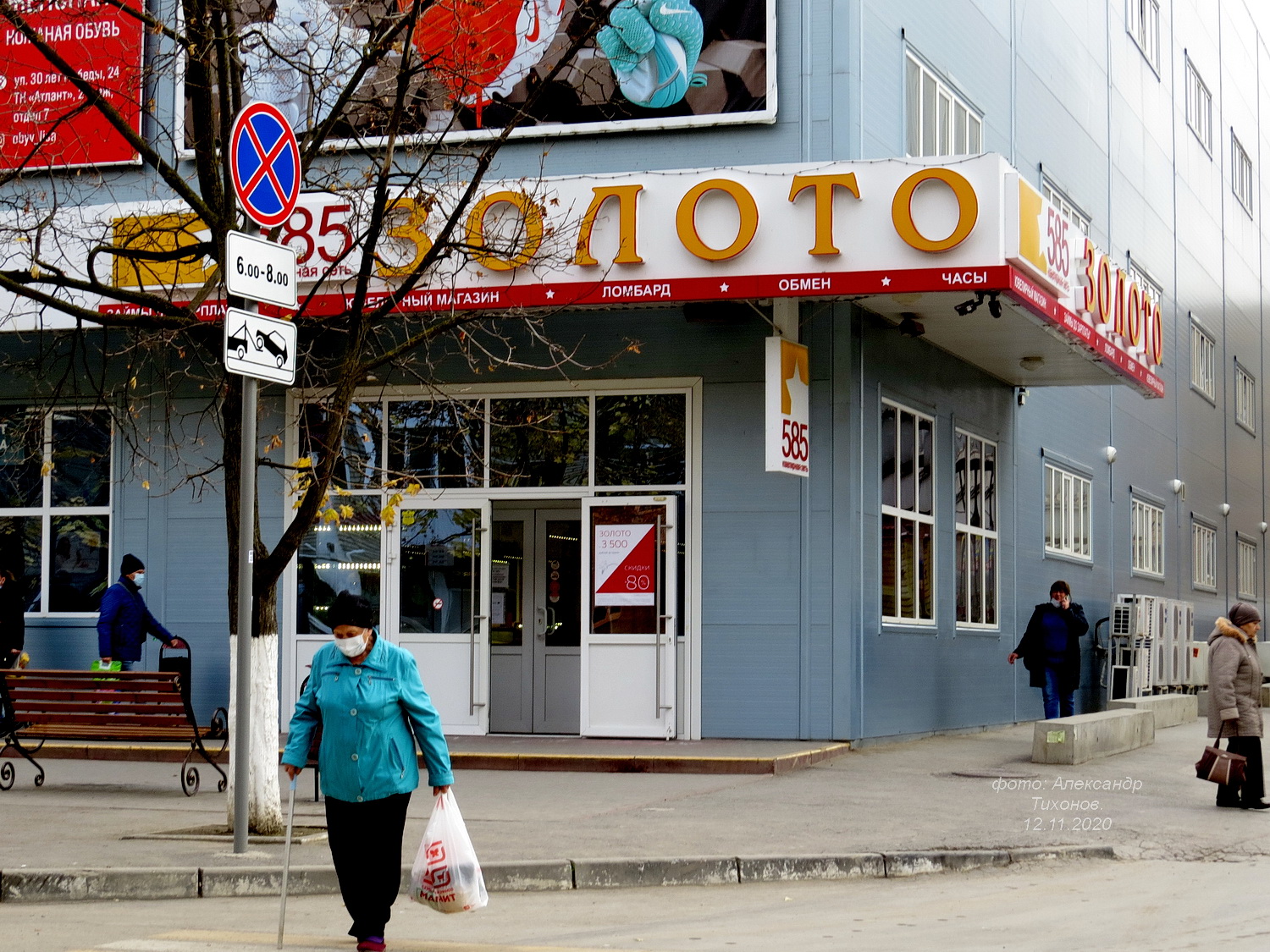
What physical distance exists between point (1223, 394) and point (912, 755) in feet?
79.1

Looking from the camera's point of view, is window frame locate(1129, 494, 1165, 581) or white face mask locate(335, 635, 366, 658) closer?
white face mask locate(335, 635, 366, 658)

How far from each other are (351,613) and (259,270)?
127 inches

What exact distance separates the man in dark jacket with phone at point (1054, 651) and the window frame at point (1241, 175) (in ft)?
75.2

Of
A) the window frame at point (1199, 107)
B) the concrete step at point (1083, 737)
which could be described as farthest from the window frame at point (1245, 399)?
the concrete step at point (1083, 737)

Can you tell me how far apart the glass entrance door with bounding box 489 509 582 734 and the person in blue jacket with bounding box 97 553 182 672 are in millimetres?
3364

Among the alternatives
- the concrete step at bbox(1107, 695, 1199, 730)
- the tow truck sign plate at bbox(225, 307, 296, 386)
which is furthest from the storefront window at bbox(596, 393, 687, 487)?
the tow truck sign plate at bbox(225, 307, 296, 386)

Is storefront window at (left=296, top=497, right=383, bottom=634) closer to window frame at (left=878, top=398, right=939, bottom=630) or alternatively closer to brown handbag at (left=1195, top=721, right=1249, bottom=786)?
window frame at (left=878, top=398, right=939, bottom=630)

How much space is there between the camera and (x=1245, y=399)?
40.3m

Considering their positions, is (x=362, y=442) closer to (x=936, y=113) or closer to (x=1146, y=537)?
(x=936, y=113)

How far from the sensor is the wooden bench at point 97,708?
43.0 ft

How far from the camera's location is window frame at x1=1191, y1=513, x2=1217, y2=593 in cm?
3378

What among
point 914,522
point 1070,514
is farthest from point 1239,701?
point 1070,514

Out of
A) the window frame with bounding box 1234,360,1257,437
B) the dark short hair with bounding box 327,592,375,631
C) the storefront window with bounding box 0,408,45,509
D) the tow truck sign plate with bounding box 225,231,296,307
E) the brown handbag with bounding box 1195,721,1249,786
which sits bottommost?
the brown handbag with bounding box 1195,721,1249,786

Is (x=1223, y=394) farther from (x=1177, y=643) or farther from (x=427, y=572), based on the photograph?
(x=427, y=572)
